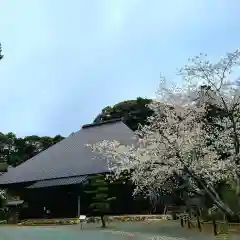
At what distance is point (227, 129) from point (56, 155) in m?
18.9

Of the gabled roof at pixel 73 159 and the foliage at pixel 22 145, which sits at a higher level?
the foliage at pixel 22 145

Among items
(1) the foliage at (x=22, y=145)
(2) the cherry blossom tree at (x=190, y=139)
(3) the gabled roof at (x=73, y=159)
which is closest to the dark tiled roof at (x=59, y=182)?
(3) the gabled roof at (x=73, y=159)

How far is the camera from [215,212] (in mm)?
16047

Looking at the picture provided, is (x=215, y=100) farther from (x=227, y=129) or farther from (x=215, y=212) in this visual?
(x=215, y=212)

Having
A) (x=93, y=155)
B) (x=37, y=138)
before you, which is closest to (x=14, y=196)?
(x=93, y=155)

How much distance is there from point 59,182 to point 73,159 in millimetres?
2808

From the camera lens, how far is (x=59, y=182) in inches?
1058

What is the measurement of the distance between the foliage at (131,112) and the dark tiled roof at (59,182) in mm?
12574

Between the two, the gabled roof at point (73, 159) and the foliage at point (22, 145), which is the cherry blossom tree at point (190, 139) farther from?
the foliage at point (22, 145)

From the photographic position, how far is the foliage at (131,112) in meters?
39.9

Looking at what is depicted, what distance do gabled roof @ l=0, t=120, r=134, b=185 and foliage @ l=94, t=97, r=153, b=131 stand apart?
7060mm

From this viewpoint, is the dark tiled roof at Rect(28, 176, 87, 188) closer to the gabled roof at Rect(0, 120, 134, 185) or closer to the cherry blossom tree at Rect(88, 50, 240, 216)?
the gabled roof at Rect(0, 120, 134, 185)

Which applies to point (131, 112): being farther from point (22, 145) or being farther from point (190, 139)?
point (190, 139)

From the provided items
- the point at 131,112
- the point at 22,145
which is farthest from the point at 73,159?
the point at 22,145
